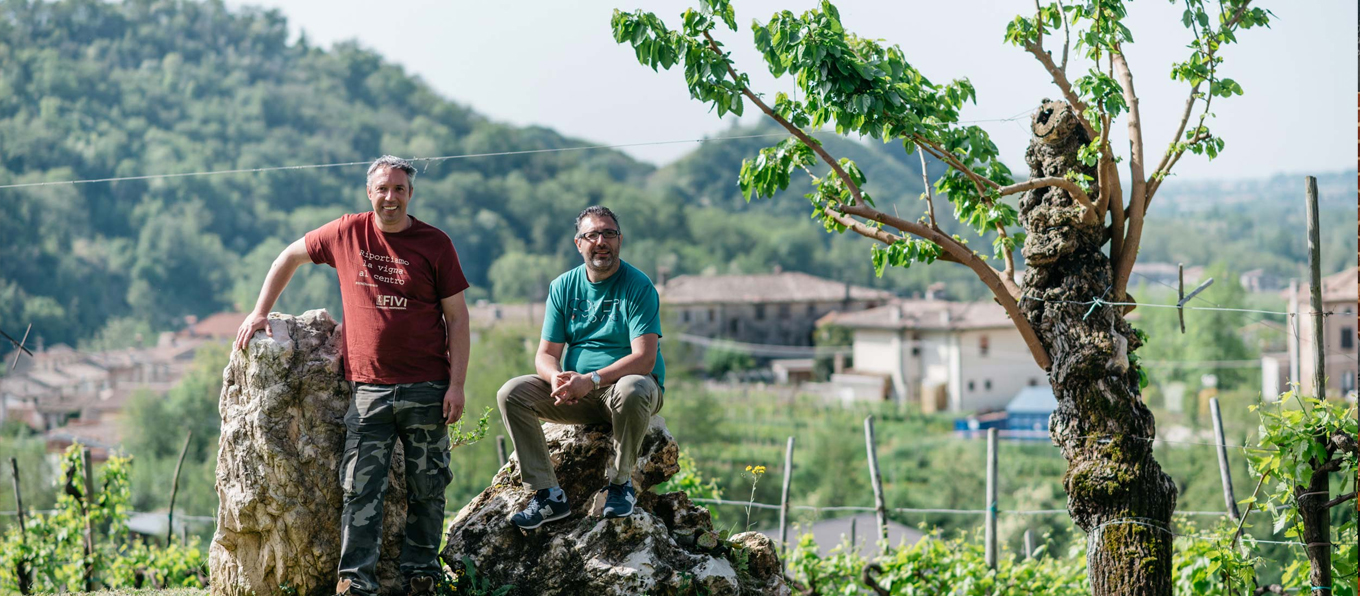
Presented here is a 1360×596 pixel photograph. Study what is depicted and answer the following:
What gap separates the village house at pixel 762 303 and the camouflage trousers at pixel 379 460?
201ft

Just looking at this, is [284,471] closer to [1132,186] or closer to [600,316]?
[600,316]

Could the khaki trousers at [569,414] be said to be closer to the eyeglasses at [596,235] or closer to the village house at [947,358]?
the eyeglasses at [596,235]

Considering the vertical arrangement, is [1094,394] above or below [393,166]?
below

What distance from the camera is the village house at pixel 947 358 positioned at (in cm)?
5512

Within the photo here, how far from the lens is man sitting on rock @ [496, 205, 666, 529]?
4.46 m

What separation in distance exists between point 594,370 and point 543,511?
2.18ft

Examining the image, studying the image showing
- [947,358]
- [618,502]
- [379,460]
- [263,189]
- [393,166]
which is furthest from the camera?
[263,189]

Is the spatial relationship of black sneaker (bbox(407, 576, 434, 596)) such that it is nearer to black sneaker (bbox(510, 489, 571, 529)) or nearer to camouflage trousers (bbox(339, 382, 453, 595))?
camouflage trousers (bbox(339, 382, 453, 595))

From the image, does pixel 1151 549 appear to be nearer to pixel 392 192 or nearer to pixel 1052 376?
pixel 1052 376

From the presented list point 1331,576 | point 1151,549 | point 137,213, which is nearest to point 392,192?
point 1151,549

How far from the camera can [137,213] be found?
61781 mm

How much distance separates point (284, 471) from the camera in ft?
15.2

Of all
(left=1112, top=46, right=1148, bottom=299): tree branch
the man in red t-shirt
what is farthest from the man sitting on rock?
(left=1112, top=46, right=1148, bottom=299): tree branch

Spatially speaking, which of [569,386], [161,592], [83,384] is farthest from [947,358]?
[569,386]
